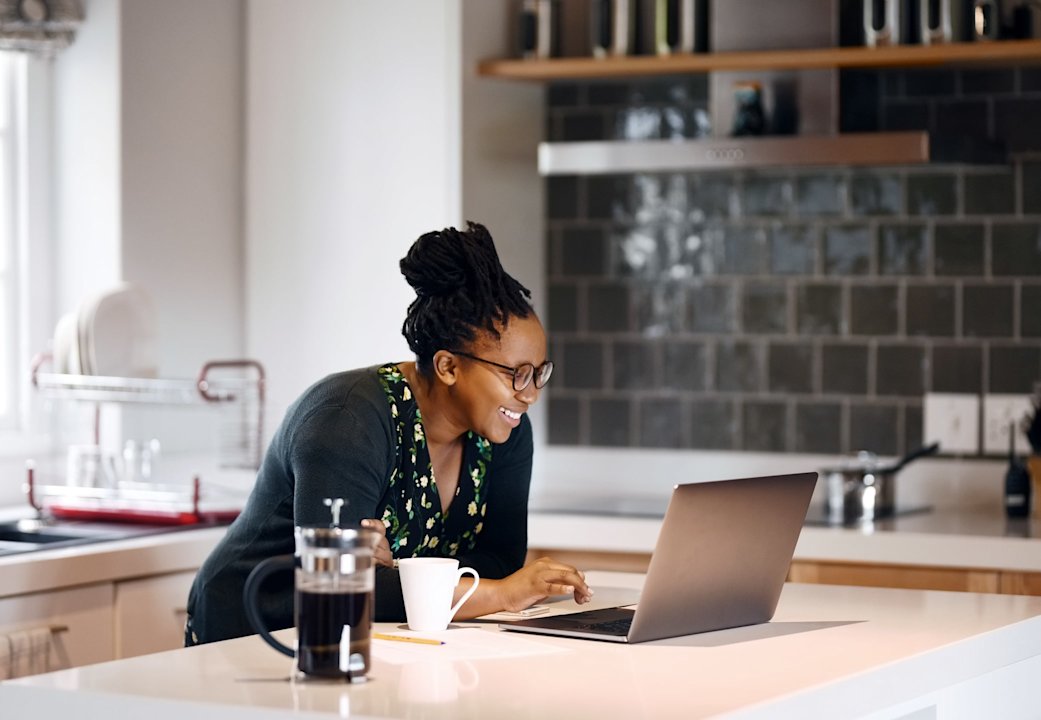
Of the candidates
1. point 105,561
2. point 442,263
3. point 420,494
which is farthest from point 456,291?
point 105,561

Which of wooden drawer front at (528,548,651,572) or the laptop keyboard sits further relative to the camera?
wooden drawer front at (528,548,651,572)

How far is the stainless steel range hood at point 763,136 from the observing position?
393 cm

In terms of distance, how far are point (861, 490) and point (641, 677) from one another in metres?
2.17

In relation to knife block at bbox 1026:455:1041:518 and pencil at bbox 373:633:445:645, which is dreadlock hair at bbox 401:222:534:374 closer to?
pencil at bbox 373:633:445:645

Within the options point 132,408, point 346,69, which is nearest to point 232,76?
point 346,69

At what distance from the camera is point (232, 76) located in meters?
4.45

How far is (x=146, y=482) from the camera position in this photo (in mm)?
3713

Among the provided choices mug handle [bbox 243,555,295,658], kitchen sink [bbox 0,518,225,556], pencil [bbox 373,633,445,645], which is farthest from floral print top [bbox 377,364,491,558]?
kitchen sink [bbox 0,518,225,556]

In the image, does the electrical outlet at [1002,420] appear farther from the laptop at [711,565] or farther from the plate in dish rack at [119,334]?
the plate in dish rack at [119,334]

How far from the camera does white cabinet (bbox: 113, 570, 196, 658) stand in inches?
129

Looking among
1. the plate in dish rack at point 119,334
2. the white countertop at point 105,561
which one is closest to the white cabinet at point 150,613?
the white countertop at point 105,561

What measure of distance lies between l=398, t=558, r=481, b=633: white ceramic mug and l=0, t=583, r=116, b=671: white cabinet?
3.94 ft

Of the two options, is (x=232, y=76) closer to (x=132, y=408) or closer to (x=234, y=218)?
(x=234, y=218)

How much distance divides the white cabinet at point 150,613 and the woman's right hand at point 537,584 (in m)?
1.18
